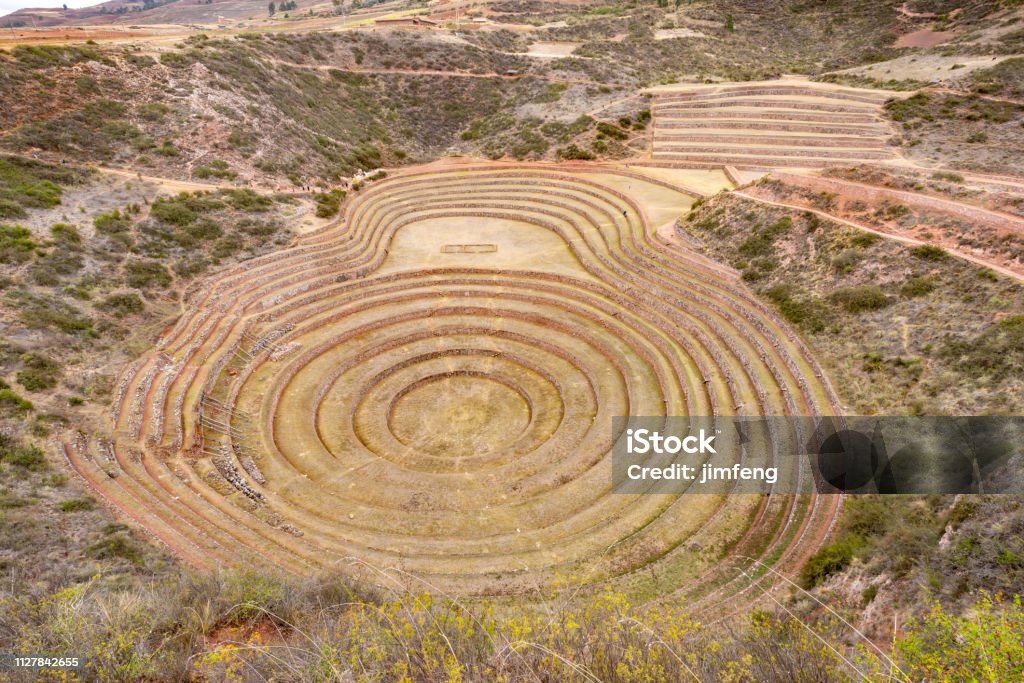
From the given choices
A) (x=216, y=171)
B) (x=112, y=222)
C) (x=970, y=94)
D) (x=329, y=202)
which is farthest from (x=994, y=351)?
(x=216, y=171)

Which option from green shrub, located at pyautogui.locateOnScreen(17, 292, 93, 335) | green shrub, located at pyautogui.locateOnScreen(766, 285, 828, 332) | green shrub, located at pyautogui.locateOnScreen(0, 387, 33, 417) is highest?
green shrub, located at pyautogui.locateOnScreen(766, 285, 828, 332)

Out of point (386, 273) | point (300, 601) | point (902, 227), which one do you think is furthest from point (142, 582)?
point (902, 227)

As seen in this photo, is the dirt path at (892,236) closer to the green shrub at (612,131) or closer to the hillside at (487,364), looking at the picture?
the hillside at (487,364)

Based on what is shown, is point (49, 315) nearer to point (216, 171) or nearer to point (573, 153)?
point (216, 171)

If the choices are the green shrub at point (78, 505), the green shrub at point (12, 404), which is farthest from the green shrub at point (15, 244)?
the green shrub at point (78, 505)

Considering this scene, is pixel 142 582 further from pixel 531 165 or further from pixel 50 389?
pixel 531 165

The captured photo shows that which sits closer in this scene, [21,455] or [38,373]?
[21,455]

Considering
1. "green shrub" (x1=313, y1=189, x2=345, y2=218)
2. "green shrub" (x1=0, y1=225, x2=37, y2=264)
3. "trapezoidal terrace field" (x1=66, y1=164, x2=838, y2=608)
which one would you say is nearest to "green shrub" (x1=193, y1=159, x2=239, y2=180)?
"green shrub" (x1=313, y1=189, x2=345, y2=218)

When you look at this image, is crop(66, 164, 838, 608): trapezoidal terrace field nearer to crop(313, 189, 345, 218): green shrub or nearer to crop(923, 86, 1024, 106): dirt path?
crop(313, 189, 345, 218): green shrub
